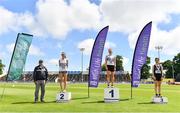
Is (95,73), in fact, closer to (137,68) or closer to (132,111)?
(137,68)

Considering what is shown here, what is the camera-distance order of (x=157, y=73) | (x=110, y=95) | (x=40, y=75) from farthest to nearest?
(x=157, y=73), (x=40, y=75), (x=110, y=95)

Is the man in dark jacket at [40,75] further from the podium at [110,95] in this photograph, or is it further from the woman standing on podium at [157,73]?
the woman standing on podium at [157,73]

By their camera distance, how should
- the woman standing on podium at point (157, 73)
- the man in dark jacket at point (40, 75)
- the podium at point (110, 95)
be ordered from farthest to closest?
the woman standing on podium at point (157, 73) < the man in dark jacket at point (40, 75) < the podium at point (110, 95)

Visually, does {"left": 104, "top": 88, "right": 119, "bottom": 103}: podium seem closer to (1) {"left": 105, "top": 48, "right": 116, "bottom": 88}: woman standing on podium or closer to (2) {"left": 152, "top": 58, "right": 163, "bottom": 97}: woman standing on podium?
(1) {"left": 105, "top": 48, "right": 116, "bottom": 88}: woman standing on podium

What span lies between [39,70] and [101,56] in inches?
175

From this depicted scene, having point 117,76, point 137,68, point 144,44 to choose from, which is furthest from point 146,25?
point 117,76

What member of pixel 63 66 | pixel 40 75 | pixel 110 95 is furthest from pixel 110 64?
pixel 40 75

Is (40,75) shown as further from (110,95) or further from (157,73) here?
(157,73)

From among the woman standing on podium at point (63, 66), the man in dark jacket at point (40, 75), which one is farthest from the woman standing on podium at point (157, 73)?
the man in dark jacket at point (40, 75)

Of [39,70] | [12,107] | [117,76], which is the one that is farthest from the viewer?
[117,76]

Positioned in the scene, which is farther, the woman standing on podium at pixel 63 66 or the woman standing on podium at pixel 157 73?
the woman standing on podium at pixel 157 73

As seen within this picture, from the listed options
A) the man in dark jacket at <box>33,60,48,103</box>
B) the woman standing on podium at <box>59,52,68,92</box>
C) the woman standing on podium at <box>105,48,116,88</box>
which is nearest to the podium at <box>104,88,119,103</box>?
the woman standing on podium at <box>105,48,116,88</box>

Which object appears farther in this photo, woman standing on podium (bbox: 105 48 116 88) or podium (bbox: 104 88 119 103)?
woman standing on podium (bbox: 105 48 116 88)

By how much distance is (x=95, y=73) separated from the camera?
22.6 meters
